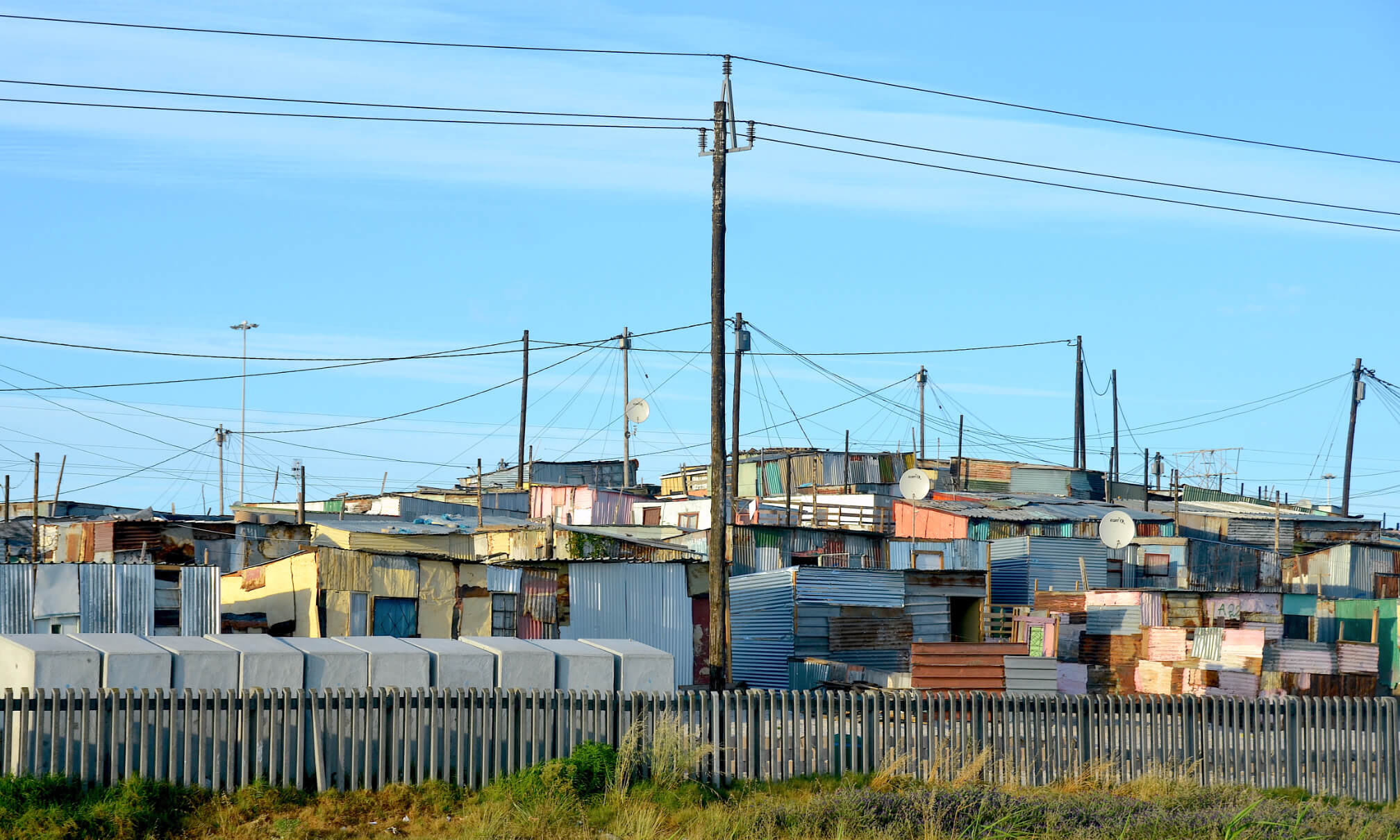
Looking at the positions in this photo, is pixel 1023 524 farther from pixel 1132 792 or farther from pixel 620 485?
pixel 1132 792

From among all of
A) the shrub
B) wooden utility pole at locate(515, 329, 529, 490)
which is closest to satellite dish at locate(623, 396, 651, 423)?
wooden utility pole at locate(515, 329, 529, 490)

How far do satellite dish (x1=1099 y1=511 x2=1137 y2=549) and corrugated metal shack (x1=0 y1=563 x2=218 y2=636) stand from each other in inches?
1161

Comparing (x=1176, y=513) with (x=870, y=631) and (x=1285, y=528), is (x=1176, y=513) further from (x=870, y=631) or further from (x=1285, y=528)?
(x=870, y=631)

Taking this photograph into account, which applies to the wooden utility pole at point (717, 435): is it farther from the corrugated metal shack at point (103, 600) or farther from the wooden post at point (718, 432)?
the corrugated metal shack at point (103, 600)

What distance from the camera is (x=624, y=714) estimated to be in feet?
62.9

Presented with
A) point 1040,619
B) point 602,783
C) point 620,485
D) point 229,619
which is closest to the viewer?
point 602,783

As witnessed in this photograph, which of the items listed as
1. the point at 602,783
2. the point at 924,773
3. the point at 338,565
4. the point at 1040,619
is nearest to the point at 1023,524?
the point at 1040,619

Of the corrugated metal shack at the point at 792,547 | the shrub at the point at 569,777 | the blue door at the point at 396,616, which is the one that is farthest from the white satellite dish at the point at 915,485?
the shrub at the point at 569,777

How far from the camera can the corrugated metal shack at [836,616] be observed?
120ft

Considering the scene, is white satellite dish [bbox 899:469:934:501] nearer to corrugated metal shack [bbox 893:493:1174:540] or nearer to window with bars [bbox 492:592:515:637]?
corrugated metal shack [bbox 893:493:1174:540]

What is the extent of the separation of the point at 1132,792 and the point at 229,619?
62.4ft

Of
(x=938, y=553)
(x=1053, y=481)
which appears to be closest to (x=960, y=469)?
(x=1053, y=481)

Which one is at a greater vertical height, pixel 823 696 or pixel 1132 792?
pixel 823 696

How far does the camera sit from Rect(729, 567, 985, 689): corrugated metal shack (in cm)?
3656
